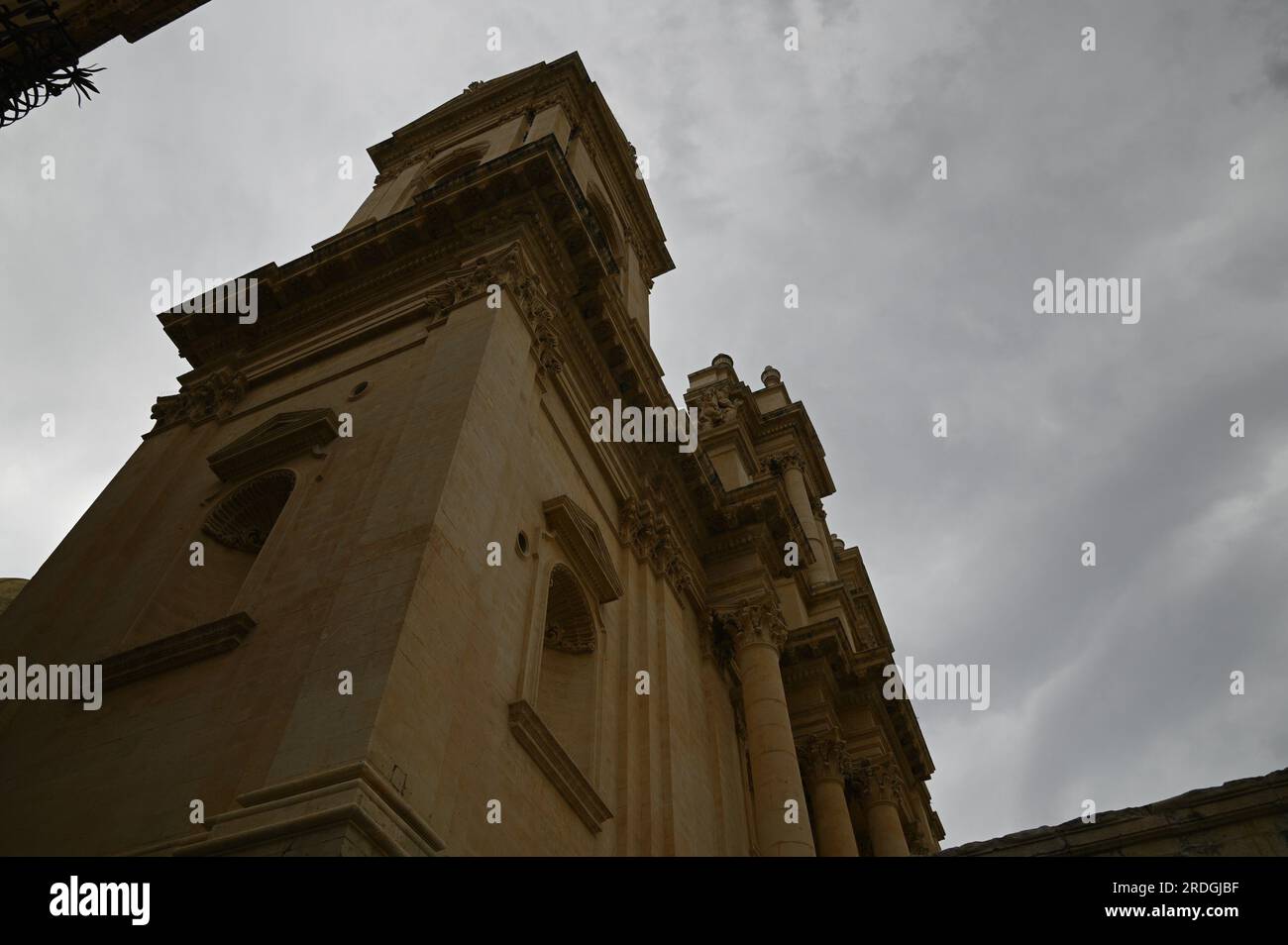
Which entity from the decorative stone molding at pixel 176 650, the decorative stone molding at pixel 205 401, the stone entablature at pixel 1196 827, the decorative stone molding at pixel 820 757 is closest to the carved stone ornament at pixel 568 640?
the decorative stone molding at pixel 176 650

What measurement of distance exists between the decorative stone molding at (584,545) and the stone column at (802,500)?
14.1 metres

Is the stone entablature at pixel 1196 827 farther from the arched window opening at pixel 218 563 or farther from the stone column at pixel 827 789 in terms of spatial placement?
the stone column at pixel 827 789

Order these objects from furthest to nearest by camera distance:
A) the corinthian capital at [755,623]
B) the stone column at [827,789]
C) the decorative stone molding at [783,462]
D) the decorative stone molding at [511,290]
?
the decorative stone molding at [783,462] < the stone column at [827,789] < the corinthian capital at [755,623] < the decorative stone molding at [511,290]

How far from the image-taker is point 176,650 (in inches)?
449

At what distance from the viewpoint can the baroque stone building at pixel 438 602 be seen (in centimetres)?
948

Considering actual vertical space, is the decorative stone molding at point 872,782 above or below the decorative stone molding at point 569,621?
below

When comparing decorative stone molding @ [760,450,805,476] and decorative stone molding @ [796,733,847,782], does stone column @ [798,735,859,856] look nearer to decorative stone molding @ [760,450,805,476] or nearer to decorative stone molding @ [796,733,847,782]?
decorative stone molding @ [796,733,847,782]

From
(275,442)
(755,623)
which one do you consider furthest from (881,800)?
(275,442)

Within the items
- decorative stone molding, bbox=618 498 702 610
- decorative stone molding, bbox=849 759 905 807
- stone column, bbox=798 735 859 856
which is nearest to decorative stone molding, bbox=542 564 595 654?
decorative stone molding, bbox=618 498 702 610

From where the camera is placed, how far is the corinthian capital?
20.4 metres

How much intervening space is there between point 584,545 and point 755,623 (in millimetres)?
6720
